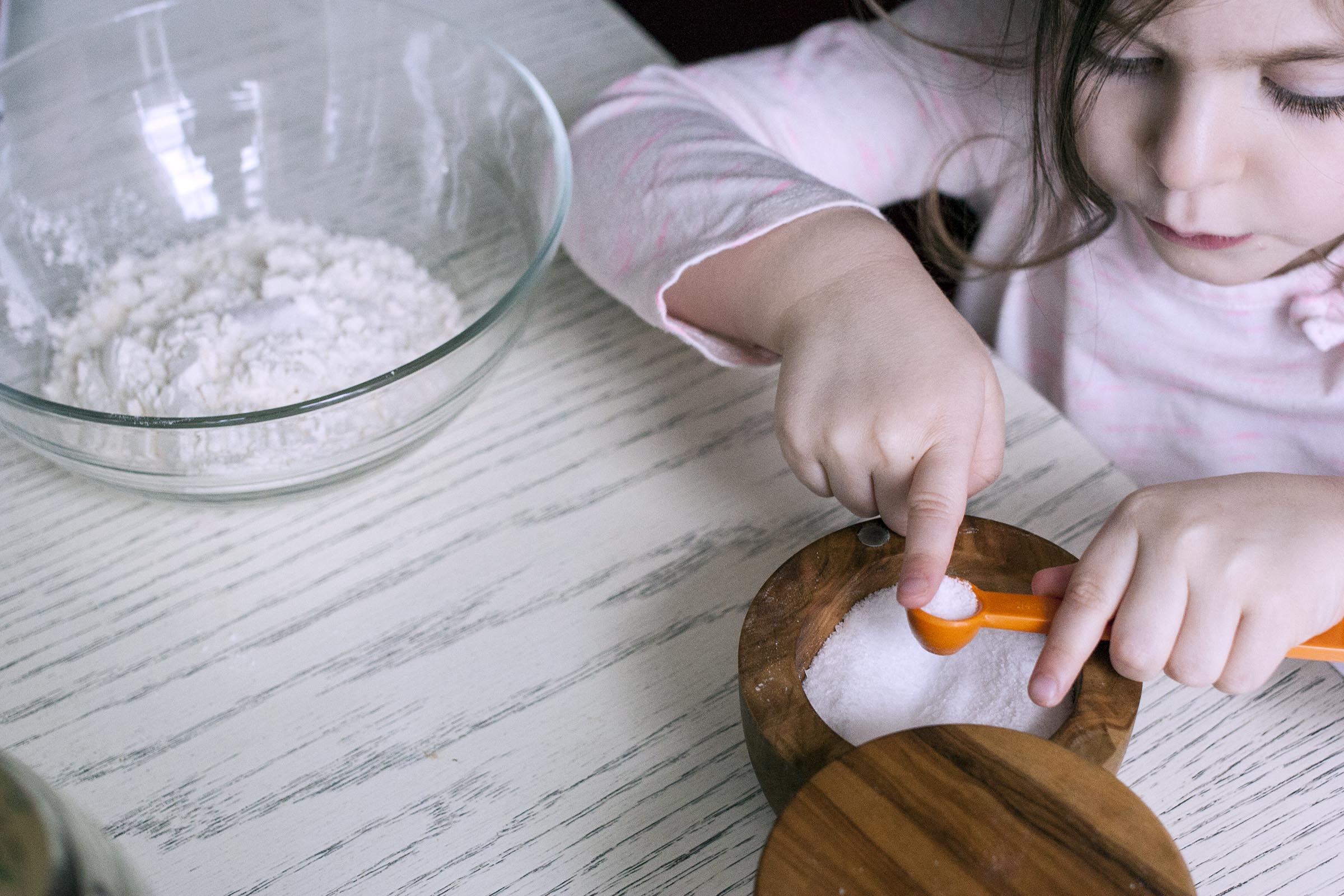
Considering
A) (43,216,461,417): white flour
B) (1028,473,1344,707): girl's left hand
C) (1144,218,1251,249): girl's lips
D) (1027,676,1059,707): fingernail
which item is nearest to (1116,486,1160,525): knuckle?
(1028,473,1344,707): girl's left hand

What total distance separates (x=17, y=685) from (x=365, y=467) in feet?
0.64

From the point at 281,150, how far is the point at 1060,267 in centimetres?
63

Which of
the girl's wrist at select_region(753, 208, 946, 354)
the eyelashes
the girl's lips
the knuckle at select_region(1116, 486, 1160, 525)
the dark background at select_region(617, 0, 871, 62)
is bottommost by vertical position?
the dark background at select_region(617, 0, 871, 62)

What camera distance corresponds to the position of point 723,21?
2.27 metres

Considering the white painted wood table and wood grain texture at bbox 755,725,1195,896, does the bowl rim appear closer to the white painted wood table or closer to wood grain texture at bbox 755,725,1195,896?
the white painted wood table

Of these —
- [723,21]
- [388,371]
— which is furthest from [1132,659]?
[723,21]

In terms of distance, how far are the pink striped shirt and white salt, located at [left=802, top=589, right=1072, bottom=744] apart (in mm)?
232

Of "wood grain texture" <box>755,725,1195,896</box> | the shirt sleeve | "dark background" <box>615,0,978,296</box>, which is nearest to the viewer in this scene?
"wood grain texture" <box>755,725,1195,896</box>

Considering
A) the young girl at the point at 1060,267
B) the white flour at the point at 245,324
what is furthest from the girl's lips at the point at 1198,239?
the white flour at the point at 245,324

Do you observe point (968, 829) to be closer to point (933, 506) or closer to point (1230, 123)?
point (933, 506)

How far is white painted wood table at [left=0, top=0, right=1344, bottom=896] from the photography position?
444 millimetres

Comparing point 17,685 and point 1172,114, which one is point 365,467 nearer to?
point 17,685

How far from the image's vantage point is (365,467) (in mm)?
559

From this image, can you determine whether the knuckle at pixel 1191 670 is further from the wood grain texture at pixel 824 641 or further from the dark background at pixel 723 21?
the dark background at pixel 723 21
